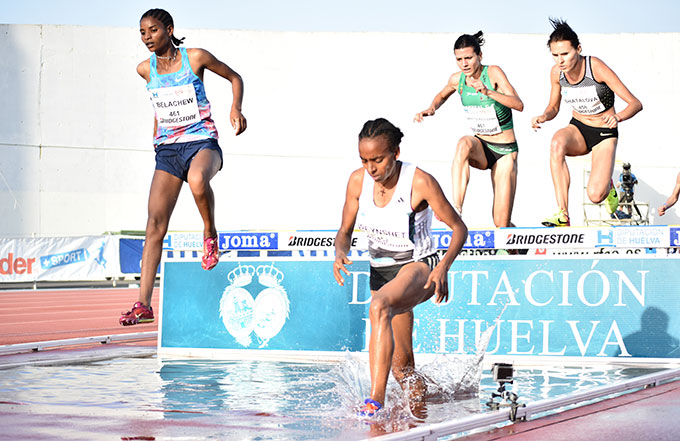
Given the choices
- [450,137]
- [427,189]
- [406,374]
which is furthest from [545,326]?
[450,137]

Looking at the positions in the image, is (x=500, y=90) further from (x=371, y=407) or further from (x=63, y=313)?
(x=63, y=313)

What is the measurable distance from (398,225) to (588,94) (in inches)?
151

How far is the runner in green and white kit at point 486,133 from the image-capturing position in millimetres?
8562

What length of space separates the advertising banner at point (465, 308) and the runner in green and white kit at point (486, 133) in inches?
51.0

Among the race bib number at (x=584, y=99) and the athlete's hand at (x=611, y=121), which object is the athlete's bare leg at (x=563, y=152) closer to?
the race bib number at (x=584, y=99)

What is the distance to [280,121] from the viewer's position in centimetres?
2670

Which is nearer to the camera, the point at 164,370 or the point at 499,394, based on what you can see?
the point at 499,394

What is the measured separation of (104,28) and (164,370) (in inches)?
848

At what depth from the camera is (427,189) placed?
5070 millimetres

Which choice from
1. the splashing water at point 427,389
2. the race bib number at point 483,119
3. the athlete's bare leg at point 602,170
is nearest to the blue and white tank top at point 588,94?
the athlete's bare leg at point 602,170

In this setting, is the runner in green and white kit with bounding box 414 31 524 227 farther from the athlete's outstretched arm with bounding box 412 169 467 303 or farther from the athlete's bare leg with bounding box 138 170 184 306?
the athlete's outstretched arm with bounding box 412 169 467 303

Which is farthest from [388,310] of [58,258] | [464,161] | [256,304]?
[58,258]

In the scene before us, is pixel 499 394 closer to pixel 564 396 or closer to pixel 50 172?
pixel 564 396

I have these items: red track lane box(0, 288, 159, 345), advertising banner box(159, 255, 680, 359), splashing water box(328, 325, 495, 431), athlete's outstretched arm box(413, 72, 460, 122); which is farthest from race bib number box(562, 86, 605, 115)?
red track lane box(0, 288, 159, 345)
